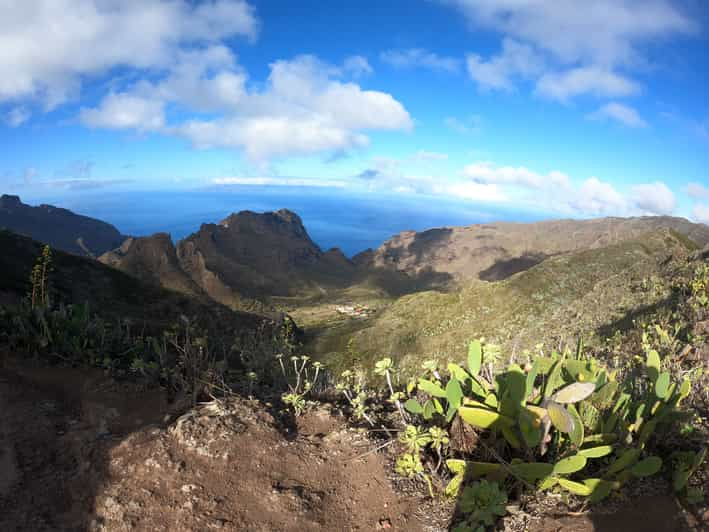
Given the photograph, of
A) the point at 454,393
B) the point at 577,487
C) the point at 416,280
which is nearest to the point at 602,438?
the point at 577,487

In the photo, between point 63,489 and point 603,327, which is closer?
point 63,489

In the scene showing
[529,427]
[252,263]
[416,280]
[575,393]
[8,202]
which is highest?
[8,202]

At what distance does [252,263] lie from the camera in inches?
6658

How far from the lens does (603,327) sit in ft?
59.8

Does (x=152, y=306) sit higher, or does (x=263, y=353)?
(x=263, y=353)

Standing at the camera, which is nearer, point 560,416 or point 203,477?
point 560,416

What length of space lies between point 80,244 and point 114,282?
186m

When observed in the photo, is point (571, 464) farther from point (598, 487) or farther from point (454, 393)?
point (454, 393)

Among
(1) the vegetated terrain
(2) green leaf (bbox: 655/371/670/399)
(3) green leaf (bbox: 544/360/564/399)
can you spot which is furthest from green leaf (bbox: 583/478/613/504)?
(2) green leaf (bbox: 655/371/670/399)

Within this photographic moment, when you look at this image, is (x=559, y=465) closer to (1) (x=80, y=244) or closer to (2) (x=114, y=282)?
(2) (x=114, y=282)

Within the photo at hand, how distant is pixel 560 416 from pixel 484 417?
620 millimetres

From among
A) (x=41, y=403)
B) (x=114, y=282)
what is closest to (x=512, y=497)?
(x=41, y=403)

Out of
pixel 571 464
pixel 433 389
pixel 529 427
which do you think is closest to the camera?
pixel 571 464

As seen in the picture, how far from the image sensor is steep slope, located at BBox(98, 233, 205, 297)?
101631 millimetres
